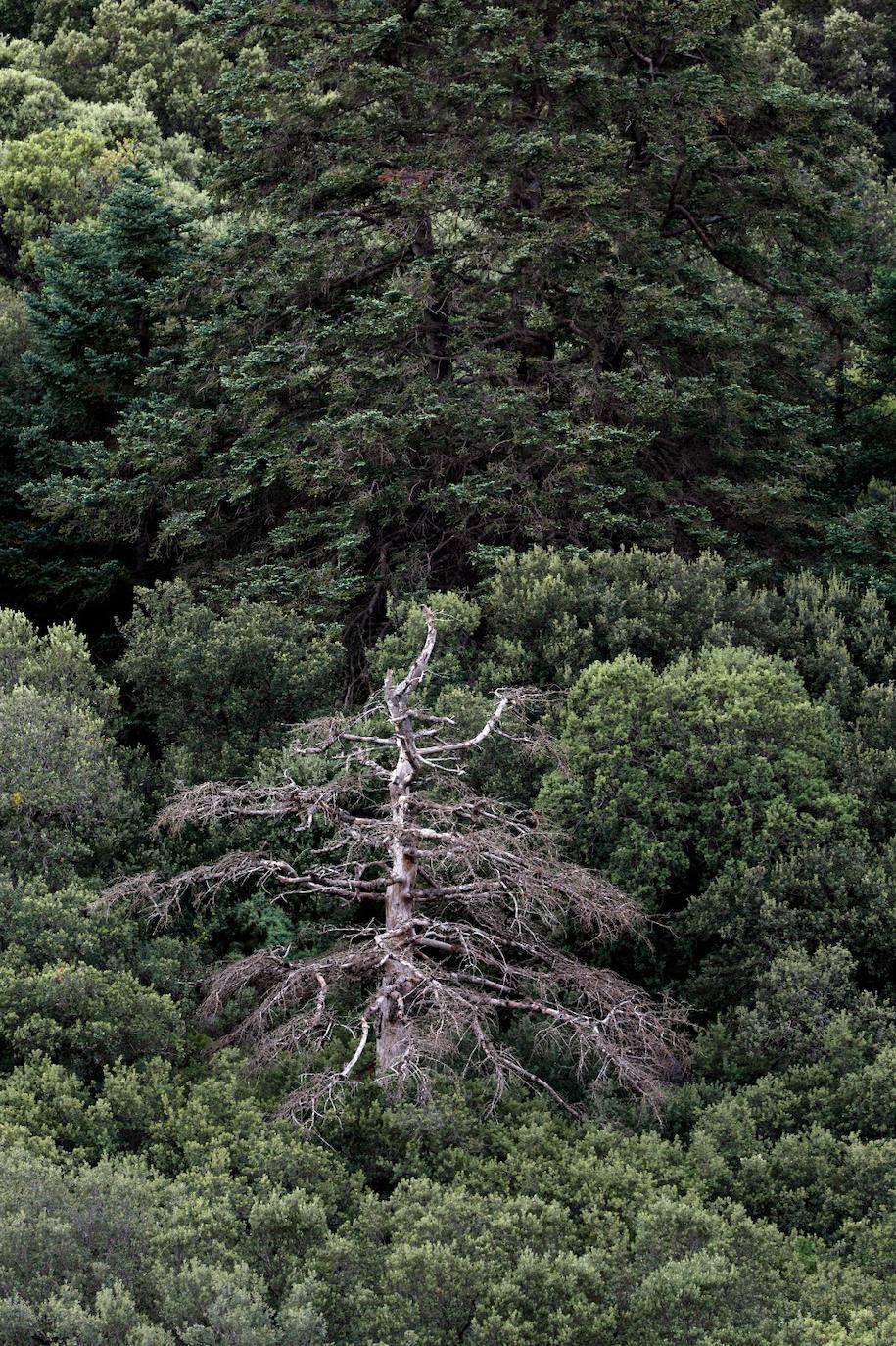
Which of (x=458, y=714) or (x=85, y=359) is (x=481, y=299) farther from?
(x=458, y=714)

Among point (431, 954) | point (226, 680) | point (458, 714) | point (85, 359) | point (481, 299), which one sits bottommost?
point (431, 954)

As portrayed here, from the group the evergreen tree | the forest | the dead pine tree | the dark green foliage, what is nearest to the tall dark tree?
the forest

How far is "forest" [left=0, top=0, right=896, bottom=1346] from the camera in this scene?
10.3 m

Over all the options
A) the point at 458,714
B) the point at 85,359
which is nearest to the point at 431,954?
Result: the point at 458,714

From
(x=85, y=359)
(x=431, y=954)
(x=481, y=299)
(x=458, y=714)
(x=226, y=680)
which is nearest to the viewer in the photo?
(x=431, y=954)

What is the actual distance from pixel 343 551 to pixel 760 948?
772 cm

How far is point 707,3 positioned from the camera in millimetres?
20000

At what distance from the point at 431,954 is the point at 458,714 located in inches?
93.2

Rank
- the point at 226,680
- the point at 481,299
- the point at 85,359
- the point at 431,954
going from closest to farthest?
the point at 431,954, the point at 226,680, the point at 481,299, the point at 85,359

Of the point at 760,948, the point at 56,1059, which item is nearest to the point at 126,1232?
the point at 56,1059

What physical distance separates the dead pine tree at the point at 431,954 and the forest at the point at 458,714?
8cm

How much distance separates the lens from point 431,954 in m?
13.8

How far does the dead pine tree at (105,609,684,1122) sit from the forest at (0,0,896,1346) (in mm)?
77

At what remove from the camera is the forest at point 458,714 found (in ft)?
33.8
